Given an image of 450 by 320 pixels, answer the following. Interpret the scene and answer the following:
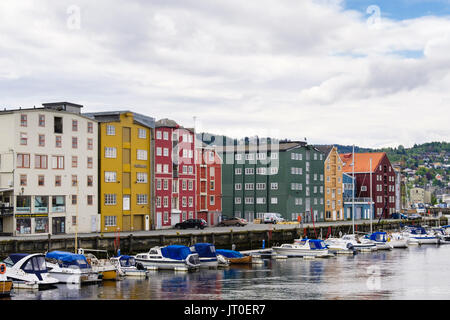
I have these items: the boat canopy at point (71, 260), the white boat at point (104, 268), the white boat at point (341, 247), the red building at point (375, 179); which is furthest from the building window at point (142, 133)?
the red building at point (375, 179)

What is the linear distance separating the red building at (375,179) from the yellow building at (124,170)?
74783mm

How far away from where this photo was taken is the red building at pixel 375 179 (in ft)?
543

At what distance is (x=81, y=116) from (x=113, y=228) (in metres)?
16.6

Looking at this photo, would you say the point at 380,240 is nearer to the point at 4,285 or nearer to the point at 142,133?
the point at 142,133

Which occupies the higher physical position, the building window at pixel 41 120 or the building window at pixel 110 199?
the building window at pixel 41 120

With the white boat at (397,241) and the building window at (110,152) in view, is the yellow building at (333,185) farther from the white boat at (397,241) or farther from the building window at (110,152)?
the building window at (110,152)

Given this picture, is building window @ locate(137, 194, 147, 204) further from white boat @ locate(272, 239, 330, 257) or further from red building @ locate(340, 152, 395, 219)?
red building @ locate(340, 152, 395, 219)

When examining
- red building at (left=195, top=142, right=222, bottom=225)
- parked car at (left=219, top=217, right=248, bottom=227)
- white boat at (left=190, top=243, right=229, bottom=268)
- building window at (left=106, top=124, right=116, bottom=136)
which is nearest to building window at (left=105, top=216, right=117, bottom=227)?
building window at (left=106, top=124, right=116, bottom=136)

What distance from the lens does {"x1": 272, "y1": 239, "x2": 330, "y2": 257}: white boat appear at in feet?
288

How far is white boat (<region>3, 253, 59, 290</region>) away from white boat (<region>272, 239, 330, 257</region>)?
1493 inches

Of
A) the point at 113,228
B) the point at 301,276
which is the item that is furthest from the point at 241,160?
the point at 301,276

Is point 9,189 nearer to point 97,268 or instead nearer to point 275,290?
point 97,268

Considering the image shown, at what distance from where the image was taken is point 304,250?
8794 cm

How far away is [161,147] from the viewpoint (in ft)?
349
